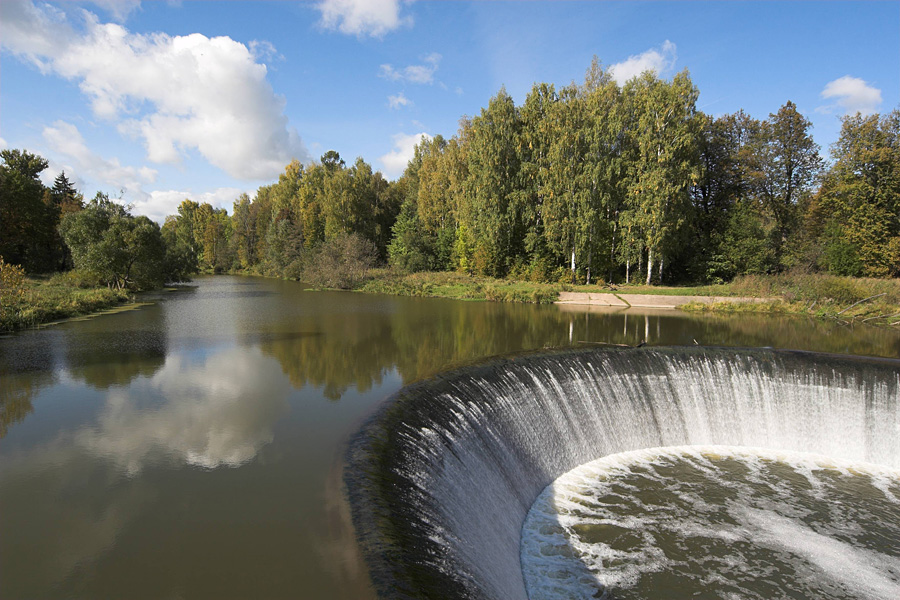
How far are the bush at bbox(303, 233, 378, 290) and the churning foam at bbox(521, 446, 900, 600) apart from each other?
3312 cm

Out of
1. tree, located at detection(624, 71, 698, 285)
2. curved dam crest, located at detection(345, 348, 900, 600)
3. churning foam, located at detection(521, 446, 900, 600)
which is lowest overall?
churning foam, located at detection(521, 446, 900, 600)

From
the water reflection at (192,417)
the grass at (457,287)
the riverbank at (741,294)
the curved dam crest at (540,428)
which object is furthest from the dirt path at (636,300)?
the water reflection at (192,417)

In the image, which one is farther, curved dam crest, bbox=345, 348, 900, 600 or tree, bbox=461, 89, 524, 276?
tree, bbox=461, 89, 524, 276

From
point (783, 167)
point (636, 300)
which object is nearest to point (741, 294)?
point (636, 300)

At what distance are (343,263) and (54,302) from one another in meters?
23.3

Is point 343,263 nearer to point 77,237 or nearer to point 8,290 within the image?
point 77,237

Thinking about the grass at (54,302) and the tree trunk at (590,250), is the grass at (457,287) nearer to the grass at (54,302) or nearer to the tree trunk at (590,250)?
the tree trunk at (590,250)

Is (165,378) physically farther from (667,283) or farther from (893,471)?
(667,283)

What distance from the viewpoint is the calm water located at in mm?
4527

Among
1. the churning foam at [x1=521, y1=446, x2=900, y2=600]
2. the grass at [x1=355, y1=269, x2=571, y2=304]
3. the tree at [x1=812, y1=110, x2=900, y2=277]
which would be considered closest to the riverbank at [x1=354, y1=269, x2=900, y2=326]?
the grass at [x1=355, y1=269, x2=571, y2=304]

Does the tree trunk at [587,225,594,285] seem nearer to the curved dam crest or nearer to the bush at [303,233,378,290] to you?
the bush at [303,233,378,290]

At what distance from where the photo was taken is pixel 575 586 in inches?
255

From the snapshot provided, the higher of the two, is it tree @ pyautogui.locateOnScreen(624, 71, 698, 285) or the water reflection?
tree @ pyautogui.locateOnScreen(624, 71, 698, 285)

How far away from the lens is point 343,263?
4200cm
